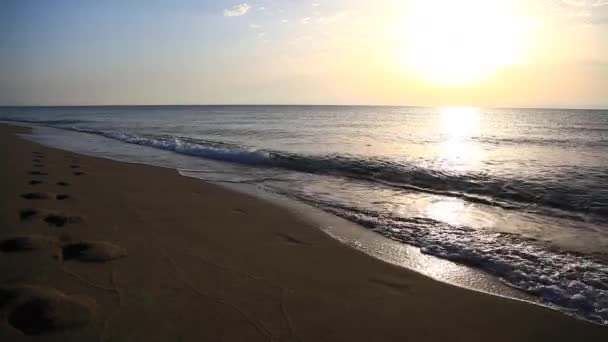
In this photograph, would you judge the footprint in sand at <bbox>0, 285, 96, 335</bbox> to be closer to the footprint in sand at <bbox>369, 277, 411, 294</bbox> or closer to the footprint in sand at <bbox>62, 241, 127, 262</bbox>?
the footprint in sand at <bbox>62, 241, 127, 262</bbox>

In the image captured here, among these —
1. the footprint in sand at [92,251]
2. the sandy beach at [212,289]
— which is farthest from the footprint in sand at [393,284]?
the footprint in sand at [92,251]

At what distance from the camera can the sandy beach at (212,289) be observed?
8.53 ft

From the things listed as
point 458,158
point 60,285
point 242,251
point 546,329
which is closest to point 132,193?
point 242,251

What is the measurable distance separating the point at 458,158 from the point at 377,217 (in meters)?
9.89

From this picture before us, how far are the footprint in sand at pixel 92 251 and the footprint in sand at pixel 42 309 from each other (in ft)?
2.34

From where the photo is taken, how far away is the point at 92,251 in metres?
3.74

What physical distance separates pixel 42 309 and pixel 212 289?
1261 mm

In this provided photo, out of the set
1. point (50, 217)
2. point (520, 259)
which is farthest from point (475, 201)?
point (50, 217)

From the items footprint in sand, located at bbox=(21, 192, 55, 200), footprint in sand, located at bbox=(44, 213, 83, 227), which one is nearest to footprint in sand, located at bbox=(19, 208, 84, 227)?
footprint in sand, located at bbox=(44, 213, 83, 227)

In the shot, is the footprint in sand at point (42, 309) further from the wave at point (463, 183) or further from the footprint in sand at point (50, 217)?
the wave at point (463, 183)

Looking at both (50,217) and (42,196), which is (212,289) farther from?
(42,196)

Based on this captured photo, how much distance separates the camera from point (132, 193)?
6996mm

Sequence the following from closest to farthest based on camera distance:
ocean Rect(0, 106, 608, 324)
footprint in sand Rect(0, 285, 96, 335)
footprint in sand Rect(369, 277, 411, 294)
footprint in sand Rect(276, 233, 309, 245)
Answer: footprint in sand Rect(0, 285, 96, 335), footprint in sand Rect(369, 277, 411, 294), ocean Rect(0, 106, 608, 324), footprint in sand Rect(276, 233, 309, 245)

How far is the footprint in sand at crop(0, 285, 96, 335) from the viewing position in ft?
7.93
